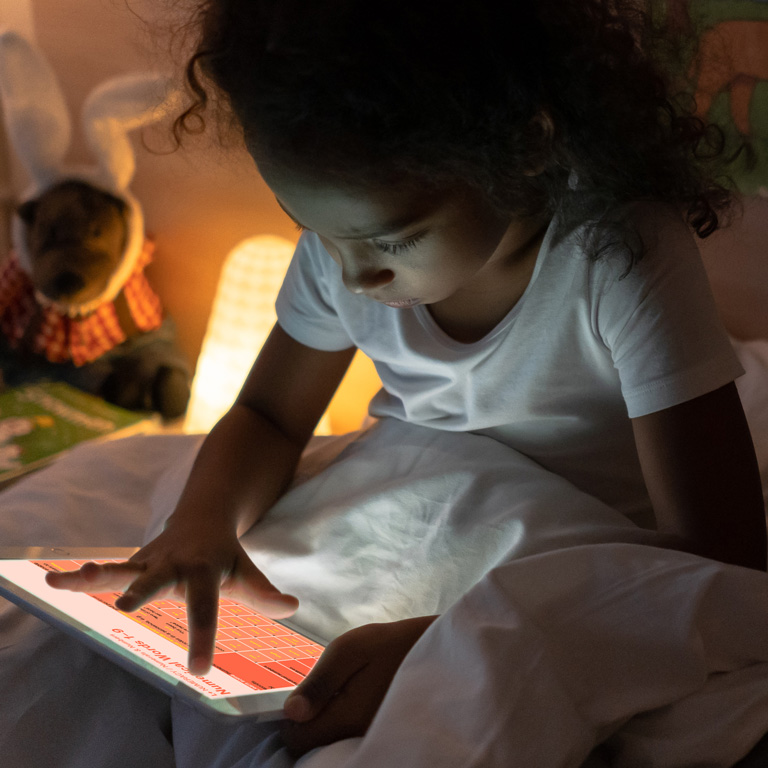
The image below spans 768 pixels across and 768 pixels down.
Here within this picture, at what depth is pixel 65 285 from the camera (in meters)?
1.49

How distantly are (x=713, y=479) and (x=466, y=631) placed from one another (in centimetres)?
25

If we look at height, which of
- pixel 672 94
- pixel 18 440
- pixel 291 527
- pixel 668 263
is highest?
pixel 672 94

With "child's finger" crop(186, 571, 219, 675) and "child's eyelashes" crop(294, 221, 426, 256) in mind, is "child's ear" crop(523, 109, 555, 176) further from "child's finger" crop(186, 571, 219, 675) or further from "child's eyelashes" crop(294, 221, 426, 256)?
"child's finger" crop(186, 571, 219, 675)

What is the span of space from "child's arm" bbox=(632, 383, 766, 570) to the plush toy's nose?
1.19 meters

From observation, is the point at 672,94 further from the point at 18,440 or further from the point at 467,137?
the point at 18,440

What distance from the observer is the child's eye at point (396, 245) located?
1.77 ft

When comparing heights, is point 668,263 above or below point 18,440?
above

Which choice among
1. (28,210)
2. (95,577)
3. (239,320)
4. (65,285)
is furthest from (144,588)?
(28,210)

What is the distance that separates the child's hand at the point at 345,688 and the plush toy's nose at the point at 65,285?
1167 millimetres

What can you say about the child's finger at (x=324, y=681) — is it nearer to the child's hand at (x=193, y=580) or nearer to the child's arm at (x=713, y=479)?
the child's hand at (x=193, y=580)

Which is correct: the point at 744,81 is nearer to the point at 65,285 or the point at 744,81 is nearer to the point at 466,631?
the point at 466,631

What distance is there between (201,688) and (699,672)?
0.27 meters

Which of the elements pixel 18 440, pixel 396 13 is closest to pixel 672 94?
pixel 396 13

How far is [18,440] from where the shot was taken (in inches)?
54.7
